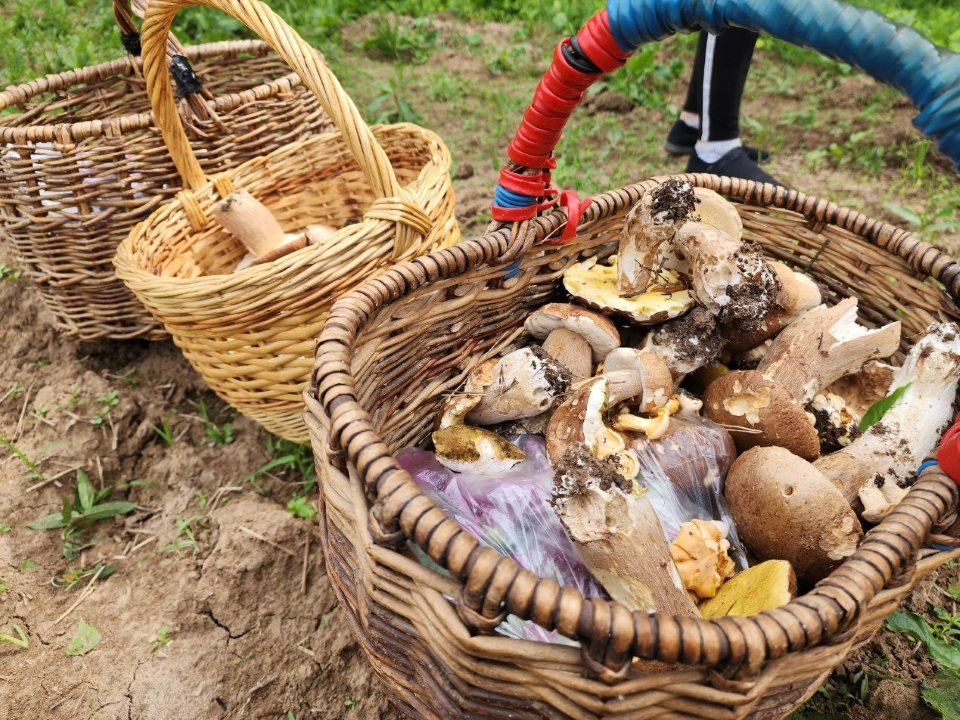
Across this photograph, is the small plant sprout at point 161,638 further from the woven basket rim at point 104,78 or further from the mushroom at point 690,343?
the woven basket rim at point 104,78

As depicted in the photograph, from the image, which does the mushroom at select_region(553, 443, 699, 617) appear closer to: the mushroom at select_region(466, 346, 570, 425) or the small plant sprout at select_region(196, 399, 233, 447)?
the mushroom at select_region(466, 346, 570, 425)

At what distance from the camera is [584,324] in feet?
4.67

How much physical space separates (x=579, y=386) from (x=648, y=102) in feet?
9.79

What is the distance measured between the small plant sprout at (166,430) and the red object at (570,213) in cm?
139

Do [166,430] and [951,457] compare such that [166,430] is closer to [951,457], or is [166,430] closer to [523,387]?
[523,387]

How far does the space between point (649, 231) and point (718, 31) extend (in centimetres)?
42

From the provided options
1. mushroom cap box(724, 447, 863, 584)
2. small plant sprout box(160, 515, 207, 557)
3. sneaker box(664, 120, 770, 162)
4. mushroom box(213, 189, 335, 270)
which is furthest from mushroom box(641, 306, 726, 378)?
sneaker box(664, 120, 770, 162)

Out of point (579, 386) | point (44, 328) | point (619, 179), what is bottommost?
point (44, 328)

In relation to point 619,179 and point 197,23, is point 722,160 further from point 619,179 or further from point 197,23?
point 197,23

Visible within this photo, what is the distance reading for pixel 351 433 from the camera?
883 millimetres

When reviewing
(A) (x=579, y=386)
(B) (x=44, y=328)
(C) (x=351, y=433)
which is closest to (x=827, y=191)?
(A) (x=579, y=386)

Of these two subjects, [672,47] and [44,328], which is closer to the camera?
[44,328]

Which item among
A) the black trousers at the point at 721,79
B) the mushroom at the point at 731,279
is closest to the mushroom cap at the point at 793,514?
the mushroom at the point at 731,279

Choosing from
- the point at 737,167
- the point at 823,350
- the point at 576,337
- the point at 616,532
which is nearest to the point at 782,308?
the point at 823,350
